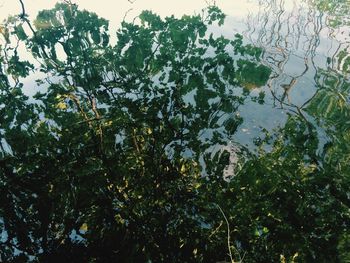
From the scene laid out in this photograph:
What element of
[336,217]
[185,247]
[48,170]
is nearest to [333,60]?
[336,217]

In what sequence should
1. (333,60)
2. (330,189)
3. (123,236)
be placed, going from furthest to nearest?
(333,60)
(123,236)
(330,189)

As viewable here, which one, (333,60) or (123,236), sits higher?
(333,60)

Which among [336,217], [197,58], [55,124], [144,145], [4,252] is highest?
[197,58]

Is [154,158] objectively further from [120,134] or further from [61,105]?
[61,105]

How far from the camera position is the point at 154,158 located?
35.4 ft

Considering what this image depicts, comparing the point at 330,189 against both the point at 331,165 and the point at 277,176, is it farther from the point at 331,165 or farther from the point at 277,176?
the point at 277,176

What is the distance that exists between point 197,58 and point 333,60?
17.1 feet

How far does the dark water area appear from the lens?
982cm

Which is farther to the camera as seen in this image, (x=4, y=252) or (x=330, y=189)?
(x=4, y=252)

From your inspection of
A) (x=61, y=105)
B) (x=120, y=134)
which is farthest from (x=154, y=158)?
(x=61, y=105)

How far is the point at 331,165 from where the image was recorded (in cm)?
979

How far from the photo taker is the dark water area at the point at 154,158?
9.82 meters

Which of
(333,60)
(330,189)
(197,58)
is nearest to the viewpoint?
(330,189)

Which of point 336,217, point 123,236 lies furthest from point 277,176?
point 123,236
